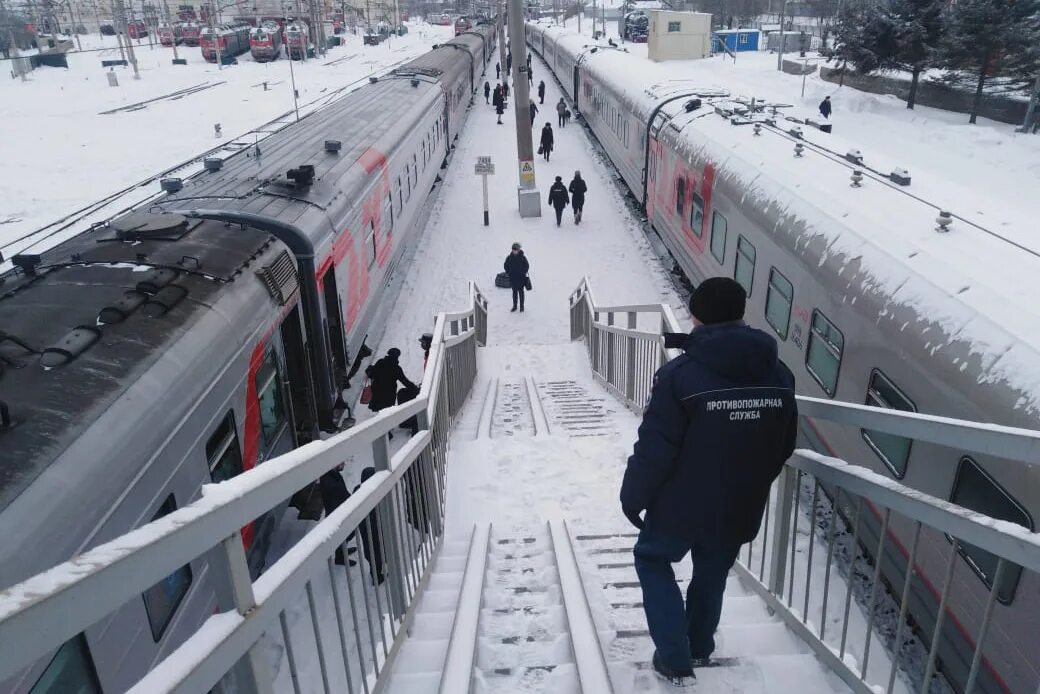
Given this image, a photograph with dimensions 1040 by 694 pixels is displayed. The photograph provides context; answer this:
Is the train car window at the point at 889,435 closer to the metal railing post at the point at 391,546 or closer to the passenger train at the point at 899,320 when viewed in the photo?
the passenger train at the point at 899,320

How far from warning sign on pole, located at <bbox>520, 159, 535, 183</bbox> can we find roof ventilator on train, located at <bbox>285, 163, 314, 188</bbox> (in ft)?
37.3

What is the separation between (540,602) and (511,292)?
11.8 metres

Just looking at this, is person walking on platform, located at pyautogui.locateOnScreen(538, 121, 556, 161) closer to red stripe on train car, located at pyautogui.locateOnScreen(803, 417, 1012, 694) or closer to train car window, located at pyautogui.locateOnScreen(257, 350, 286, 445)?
train car window, located at pyautogui.locateOnScreen(257, 350, 286, 445)

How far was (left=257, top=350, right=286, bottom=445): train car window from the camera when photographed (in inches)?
244

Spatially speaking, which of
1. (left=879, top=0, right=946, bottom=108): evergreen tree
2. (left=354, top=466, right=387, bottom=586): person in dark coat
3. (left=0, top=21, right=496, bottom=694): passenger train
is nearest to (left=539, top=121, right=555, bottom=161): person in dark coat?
(left=0, top=21, right=496, bottom=694): passenger train

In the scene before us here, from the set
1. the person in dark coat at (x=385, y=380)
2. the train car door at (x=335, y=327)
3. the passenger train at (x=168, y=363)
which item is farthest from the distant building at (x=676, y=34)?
the person in dark coat at (x=385, y=380)

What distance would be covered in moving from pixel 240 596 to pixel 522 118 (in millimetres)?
18640

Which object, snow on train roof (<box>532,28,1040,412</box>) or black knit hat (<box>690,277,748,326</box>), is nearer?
black knit hat (<box>690,277,748,326</box>)

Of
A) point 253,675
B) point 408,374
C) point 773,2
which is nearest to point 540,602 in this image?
point 253,675

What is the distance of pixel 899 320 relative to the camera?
559cm

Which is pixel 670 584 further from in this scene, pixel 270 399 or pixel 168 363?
pixel 270 399

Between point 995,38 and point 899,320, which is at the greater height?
point 995,38

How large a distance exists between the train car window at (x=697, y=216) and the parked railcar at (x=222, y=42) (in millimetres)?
55416

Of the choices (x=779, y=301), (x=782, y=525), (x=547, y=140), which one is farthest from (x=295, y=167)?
(x=547, y=140)
